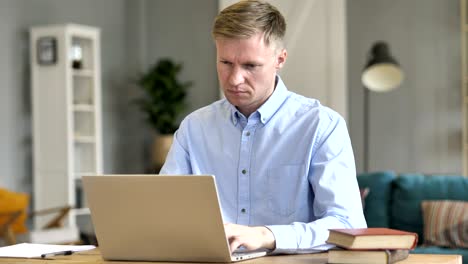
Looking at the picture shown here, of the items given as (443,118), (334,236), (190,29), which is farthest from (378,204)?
(190,29)

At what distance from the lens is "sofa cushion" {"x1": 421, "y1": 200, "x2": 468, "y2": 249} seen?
5051 millimetres

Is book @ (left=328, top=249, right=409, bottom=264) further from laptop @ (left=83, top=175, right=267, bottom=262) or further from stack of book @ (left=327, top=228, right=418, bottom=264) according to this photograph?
laptop @ (left=83, top=175, right=267, bottom=262)

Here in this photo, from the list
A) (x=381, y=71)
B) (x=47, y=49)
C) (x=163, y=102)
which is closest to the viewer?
(x=381, y=71)

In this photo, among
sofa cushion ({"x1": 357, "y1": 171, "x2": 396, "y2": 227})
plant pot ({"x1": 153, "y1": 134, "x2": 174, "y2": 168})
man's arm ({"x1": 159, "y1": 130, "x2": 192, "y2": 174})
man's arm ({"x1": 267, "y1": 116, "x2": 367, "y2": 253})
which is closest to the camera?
man's arm ({"x1": 267, "y1": 116, "x2": 367, "y2": 253})

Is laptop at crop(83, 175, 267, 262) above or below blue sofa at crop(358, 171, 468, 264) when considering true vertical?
above

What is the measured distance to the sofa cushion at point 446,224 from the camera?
5.05 metres

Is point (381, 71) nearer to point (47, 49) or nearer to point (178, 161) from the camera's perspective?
point (47, 49)

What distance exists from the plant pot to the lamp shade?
7.45 feet

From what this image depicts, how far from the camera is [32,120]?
7.73 metres

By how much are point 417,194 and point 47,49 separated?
12.6 feet

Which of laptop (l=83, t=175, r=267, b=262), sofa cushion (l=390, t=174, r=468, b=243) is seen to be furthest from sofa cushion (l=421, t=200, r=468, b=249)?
laptop (l=83, t=175, r=267, b=262)

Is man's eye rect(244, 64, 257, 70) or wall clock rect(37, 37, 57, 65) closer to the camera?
man's eye rect(244, 64, 257, 70)

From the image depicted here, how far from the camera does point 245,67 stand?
7.31 feet

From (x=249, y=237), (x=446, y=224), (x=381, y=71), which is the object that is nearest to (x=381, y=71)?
(x=381, y=71)
